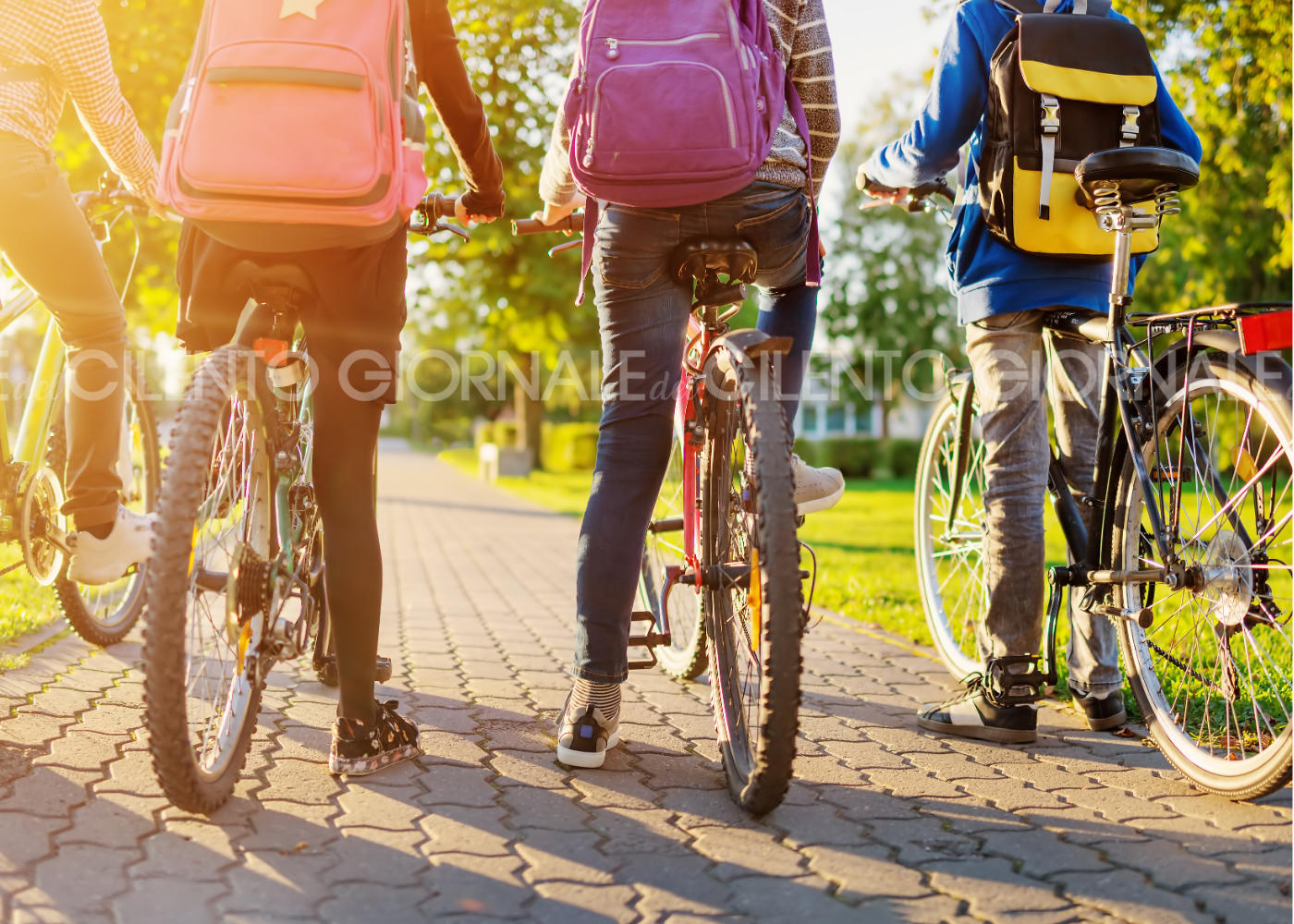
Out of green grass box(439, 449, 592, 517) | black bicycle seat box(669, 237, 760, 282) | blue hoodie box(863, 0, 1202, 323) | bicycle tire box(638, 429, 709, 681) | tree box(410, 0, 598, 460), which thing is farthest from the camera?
green grass box(439, 449, 592, 517)

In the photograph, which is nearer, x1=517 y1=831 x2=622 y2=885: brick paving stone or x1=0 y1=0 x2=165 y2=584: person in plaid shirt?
x1=517 y1=831 x2=622 y2=885: brick paving stone

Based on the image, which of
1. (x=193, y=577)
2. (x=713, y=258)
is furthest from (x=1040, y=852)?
(x=193, y=577)

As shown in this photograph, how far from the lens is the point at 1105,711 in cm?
328

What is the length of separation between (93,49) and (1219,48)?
32.6 ft

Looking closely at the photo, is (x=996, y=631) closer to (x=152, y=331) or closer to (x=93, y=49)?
(x=93, y=49)

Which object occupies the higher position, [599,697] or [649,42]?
[649,42]

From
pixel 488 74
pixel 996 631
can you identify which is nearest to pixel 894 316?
pixel 488 74

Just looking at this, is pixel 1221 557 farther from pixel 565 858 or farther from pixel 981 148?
pixel 565 858

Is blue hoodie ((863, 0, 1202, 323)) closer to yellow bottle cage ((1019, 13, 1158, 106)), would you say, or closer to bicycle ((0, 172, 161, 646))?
yellow bottle cage ((1019, 13, 1158, 106))

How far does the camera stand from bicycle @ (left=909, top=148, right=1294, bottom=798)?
247 cm

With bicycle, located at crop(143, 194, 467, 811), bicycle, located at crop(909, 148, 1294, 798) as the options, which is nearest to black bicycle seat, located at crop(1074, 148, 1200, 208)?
bicycle, located at crop(909, 148, 1294, 798)

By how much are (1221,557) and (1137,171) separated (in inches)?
37.8

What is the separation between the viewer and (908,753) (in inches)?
119

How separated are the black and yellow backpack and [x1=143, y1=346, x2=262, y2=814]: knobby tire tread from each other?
2.15 m
